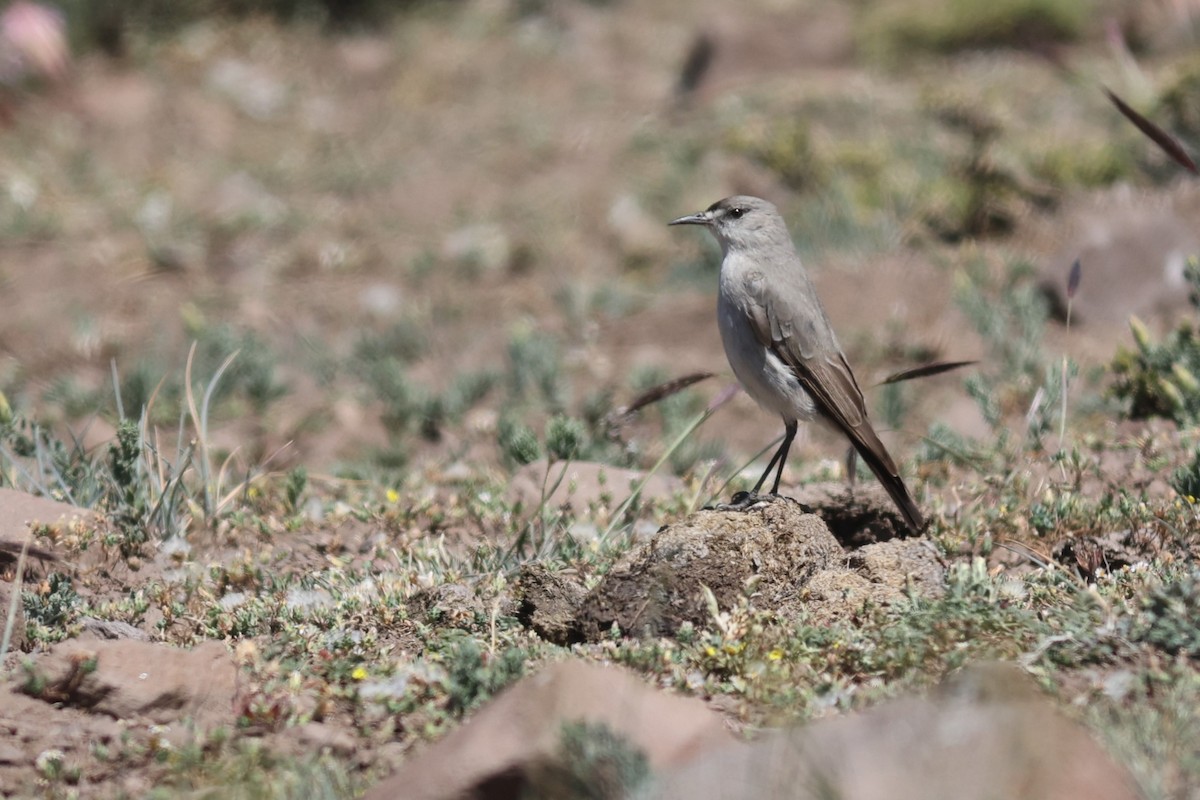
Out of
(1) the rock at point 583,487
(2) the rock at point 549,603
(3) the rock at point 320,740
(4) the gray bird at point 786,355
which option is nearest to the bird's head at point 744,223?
(4) the gray bird at point 786,355

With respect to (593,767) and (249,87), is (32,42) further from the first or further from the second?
(593,767)

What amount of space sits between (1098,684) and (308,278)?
8.64 meters

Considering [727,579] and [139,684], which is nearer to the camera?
[139,684]

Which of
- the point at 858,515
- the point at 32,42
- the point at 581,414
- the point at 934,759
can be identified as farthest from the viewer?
the point at 32,42

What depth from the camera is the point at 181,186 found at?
1257 cm

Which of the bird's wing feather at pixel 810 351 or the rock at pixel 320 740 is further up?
the bird's wing feather at pixel 810 351

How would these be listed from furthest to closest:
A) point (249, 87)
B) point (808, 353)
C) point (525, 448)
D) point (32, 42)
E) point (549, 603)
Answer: point (249, 87), point (32, 42), point (525, 448), point (808, 353), point (549, 603)

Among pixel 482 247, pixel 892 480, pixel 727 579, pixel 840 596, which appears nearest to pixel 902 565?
pixel 840 596

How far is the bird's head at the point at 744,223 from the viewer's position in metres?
6.22

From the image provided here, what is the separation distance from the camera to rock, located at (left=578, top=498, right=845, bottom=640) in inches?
181

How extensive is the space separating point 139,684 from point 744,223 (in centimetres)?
344

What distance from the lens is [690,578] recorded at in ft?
15.1

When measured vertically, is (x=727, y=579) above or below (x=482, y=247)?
above

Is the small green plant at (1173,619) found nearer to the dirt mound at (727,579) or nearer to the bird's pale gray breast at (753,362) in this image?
the dirt mound at (727,579)
